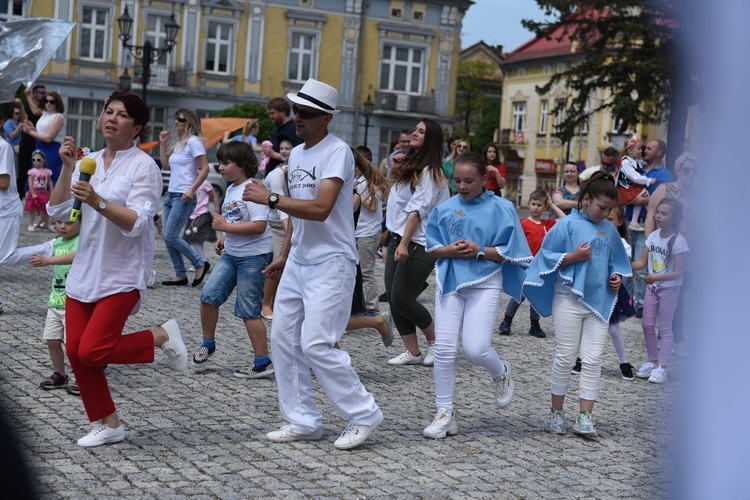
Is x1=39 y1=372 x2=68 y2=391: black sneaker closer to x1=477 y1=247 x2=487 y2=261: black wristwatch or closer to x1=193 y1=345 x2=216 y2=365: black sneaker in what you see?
x1=193 y1=345 x2=216 y2=365: black sneaker

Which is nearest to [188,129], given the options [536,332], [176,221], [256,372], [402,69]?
[176,221]

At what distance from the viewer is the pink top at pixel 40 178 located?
17.6m

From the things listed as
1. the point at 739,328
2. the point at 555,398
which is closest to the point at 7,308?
the point at 555,398

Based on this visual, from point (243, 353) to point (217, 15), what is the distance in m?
41.1

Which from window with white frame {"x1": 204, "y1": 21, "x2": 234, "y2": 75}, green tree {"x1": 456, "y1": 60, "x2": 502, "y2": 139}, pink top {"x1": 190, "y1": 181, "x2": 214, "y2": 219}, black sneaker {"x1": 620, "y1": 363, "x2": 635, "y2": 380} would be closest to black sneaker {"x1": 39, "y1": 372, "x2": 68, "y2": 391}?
black sneaker {"x1": 620, "y1": 363, "x2": 635, "y2": 380}

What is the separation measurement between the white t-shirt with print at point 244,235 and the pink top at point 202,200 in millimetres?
4931

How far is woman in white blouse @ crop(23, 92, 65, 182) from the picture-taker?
13695 mm

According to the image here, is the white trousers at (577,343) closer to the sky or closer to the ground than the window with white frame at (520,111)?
closer to the ground

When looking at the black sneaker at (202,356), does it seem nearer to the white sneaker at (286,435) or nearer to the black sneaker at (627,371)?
the white sneaker at (286,435)

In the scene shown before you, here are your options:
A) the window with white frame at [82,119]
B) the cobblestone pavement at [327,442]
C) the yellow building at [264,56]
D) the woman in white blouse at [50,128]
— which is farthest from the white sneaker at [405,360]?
the window with white frame at [82,119]

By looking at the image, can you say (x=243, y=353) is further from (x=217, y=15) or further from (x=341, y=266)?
(x=217, y=15)

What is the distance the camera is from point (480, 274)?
20.3 ft

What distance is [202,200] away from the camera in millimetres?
12953

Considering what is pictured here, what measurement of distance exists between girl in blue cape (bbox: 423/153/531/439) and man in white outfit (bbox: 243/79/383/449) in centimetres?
65
